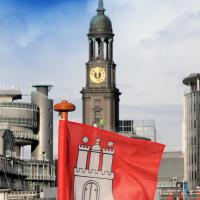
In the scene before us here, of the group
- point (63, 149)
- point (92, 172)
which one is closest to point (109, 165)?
point (92, 172)

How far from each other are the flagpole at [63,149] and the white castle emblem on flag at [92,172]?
237 mm

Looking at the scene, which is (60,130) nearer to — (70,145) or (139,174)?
(70,145)

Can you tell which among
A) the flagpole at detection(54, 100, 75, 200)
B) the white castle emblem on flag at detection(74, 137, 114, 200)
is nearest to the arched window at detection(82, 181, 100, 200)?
the white castle emblem on flag at detection(74, 137, 114, 200)

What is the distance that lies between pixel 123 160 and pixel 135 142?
13.3 inches

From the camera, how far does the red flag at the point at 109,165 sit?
13.5 m

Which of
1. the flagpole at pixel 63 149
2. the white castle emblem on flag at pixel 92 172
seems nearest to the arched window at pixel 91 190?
the white castle emblem on flag at pixel 92 172

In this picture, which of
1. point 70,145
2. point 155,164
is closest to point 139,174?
point 155,164

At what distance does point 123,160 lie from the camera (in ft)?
45.9

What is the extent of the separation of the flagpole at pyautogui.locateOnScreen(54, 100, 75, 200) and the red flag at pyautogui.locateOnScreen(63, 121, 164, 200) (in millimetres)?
79

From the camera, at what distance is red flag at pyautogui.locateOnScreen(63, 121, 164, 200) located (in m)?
13.5

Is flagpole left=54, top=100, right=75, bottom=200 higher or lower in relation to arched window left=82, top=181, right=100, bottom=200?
higher

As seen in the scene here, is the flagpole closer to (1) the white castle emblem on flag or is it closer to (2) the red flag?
(2) the red flag

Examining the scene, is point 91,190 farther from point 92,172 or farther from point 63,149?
point 63,149

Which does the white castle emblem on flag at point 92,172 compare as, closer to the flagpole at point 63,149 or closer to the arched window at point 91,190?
the arched window at point 91,190
